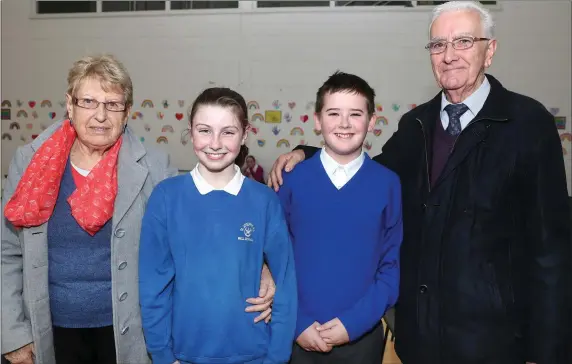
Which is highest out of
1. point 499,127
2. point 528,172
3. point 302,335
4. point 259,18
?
point 259,18

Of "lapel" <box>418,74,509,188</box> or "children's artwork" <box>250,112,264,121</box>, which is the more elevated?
"lapel" <box>418,74,509,188</box>

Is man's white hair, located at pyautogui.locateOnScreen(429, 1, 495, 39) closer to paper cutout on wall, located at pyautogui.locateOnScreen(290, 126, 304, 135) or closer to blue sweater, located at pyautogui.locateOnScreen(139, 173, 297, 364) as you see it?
blue sweater, located at pyautogui.locateOnScreen(139, 173, 297, 364)

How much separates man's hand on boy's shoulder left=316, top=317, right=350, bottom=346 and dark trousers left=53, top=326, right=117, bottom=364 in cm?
73

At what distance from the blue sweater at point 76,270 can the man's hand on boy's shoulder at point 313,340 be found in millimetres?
666

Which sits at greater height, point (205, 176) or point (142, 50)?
point (142, 50)

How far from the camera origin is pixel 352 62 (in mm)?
5250

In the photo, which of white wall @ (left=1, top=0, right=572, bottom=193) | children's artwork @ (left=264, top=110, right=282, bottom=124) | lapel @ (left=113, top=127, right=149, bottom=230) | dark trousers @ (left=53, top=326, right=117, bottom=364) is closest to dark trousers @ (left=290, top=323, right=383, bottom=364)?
dark trousers @ (left=53, top=326, right=117, bottom=364)

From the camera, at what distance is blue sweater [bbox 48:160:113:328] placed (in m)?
1.51

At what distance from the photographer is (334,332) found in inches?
Result: 56.7

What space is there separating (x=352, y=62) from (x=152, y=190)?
162 inches

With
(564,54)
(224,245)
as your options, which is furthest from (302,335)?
(564,54)

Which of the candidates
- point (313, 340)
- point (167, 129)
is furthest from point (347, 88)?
point (167, 129)

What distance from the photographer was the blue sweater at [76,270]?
1.51 m

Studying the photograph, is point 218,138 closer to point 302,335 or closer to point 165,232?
point 165,232
